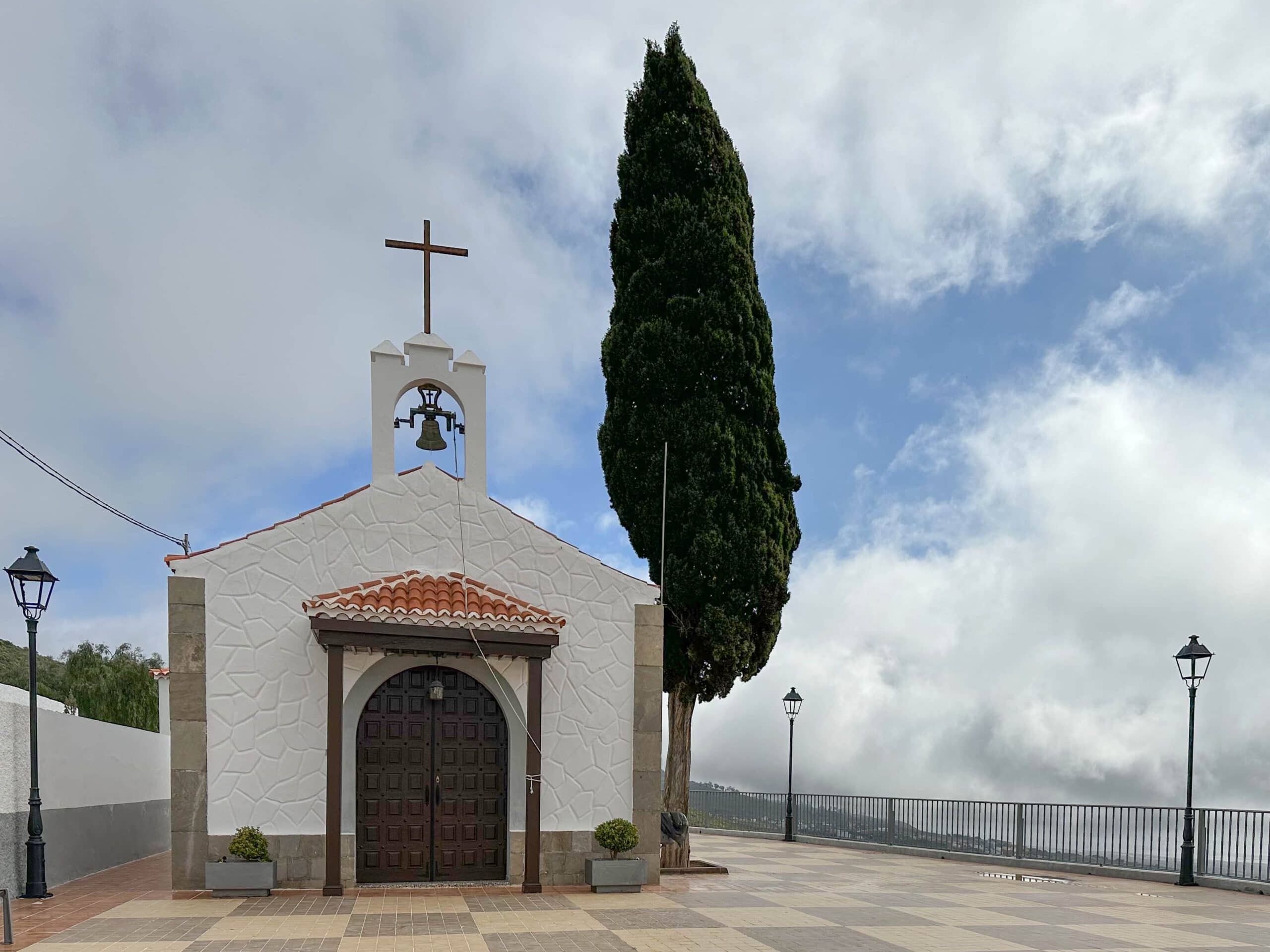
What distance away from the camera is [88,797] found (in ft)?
40.9

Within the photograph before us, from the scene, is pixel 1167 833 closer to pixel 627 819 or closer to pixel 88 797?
pixel 627 819

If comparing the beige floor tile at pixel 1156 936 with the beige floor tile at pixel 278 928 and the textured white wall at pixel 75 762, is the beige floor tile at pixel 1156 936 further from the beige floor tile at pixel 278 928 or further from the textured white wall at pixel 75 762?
the textured white wall at pixel 75 762

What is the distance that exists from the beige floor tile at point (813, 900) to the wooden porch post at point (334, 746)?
5.12 metres

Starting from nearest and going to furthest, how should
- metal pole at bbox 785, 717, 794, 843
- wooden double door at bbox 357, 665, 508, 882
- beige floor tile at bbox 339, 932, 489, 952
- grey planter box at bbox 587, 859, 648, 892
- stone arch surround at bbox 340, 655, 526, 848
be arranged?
beige floor tile at bbox 339, 932, 489, 952 → stone arch surround at bbox 340, 655, 526, 848 → wooden double door at bbox 357, 665, 508, 882 → grey planter box at bbox 587, 859, 648, 892 → metal pole at bbox 785, 717, 794, 843

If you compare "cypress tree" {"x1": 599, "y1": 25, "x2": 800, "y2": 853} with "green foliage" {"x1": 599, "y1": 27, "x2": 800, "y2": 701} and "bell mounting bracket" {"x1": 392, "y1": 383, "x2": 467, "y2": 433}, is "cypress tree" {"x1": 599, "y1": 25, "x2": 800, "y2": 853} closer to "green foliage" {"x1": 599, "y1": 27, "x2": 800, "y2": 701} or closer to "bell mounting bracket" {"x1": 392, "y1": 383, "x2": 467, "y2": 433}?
"green foliage" {"x1": 599, "y1": 27, "x2": 800, "y2": 701}

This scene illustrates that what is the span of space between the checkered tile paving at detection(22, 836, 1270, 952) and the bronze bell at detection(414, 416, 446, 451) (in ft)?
17.7

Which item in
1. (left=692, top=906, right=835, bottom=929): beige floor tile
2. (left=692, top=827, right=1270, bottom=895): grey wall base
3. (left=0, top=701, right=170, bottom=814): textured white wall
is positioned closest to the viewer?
(left=692, top=906, right=835, bottom=929): beige floor tile

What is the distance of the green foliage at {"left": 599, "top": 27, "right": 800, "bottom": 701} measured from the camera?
14477 mm

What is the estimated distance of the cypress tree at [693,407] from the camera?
14.5m

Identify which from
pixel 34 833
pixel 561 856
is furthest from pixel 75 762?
pixel 561 856

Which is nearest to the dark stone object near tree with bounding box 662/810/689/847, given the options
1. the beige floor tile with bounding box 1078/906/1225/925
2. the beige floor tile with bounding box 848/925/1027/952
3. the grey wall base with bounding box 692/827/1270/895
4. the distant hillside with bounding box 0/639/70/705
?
the beige floor tile with bounding box 848/925/1027/952

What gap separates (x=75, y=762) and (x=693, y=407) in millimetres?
9955

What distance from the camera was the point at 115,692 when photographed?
1404 inches

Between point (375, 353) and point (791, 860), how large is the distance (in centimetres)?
1154
